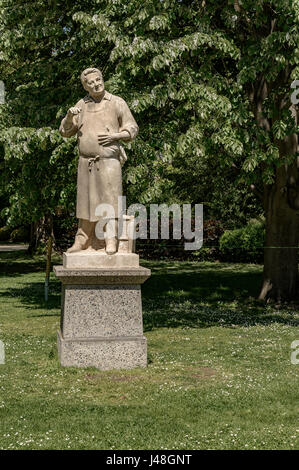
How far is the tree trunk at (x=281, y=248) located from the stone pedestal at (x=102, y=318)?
7273mm

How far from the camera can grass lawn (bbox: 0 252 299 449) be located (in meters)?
5.61

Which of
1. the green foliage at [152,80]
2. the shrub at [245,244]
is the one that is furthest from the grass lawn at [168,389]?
the shrub at [245,244]

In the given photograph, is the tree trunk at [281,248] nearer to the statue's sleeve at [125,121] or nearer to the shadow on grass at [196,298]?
the shadow on grass at [196,298]

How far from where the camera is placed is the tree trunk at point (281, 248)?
14664 mm

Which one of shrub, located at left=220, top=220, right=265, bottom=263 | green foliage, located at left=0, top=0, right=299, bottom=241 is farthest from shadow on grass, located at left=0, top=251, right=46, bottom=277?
green foliage, located at left=0, top=0, right=299, bottom=241

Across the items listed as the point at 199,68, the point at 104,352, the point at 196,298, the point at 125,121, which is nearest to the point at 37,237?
the point at 196,298

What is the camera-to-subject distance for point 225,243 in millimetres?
27078

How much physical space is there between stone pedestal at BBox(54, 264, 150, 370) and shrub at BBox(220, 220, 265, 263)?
18.8m

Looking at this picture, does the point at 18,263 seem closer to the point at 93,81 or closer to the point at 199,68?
the point at 199,68

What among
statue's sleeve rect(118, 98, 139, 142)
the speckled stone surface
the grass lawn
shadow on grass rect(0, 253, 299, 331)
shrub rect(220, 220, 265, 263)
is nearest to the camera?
the grass lawn

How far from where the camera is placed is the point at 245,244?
87.7 feet

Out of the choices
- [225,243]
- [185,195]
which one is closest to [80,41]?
[185,195]

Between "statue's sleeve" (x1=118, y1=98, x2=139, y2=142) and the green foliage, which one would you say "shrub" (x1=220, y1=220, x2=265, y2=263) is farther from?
"statue's sleeve" (x1=118, y1=98, x2=139, y2=142)

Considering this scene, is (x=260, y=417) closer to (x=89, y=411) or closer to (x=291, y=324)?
(x=89, y=411)
